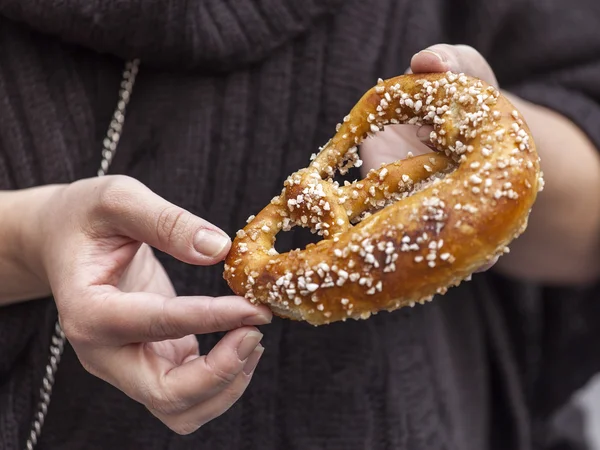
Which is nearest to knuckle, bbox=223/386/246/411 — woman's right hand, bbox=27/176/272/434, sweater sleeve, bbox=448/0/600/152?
woman's right hand, bbox=27/176/272/434

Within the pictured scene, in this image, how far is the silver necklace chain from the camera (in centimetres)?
86

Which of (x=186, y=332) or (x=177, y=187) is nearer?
(x=186, y=332)

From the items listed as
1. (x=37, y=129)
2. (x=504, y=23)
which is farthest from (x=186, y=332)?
(x=504, y=23)

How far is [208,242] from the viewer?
0.62m

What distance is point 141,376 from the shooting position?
68cm

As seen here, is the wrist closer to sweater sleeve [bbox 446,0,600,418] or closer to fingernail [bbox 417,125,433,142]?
fingernail [bbox 417,125,433,142]

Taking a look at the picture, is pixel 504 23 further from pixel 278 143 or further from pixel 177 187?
pixel 177 187

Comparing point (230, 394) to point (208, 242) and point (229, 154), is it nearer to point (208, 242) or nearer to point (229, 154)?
point (208, 242)

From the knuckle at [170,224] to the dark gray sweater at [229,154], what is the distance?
22 cm

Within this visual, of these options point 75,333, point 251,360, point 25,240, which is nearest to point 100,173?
point 25,240

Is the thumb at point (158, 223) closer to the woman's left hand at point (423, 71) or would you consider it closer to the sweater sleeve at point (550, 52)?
the woman's left hand at point (423, 71)

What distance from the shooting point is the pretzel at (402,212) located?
0.55m

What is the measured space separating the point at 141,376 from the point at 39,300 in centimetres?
30

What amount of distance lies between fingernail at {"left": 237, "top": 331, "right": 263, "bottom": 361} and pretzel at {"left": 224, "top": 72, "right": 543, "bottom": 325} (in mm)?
35
